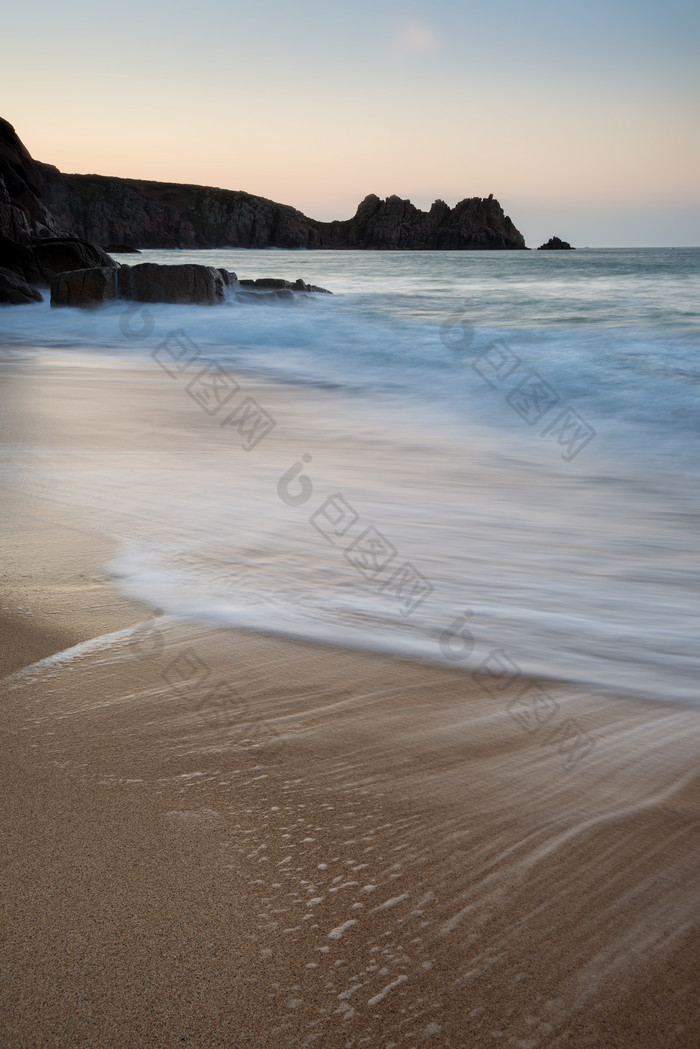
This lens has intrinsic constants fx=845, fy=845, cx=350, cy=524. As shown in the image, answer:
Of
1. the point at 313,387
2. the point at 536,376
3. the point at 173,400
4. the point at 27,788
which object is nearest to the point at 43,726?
the point at 27,788

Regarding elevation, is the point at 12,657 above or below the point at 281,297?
below

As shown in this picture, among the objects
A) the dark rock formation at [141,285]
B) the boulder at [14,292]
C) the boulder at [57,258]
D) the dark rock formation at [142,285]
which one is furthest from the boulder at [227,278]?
the boulder at [57,258]

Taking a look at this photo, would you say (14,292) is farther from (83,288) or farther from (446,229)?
(446,229)

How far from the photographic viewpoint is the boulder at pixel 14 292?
51.0ft

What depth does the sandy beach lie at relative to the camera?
1.05m

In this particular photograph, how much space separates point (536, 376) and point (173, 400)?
3953 millimetres

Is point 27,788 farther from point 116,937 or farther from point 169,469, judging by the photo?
point 169,469

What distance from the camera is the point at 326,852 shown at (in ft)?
4.39

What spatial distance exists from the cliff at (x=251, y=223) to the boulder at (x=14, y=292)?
357 ft

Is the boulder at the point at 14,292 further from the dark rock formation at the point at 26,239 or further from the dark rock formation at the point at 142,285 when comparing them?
the dark rock formation at the point at 142,285

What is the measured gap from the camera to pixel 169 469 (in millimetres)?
4266

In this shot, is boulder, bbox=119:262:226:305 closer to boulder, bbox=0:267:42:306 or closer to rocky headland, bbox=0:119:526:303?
boulder, bbox=0:267:42:306

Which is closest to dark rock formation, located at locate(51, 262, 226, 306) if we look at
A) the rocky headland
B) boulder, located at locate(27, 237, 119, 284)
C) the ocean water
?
boulder, located at locate(27, 237, 119, 284)

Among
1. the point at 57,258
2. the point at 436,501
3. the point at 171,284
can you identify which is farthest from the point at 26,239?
the point at 436,501
